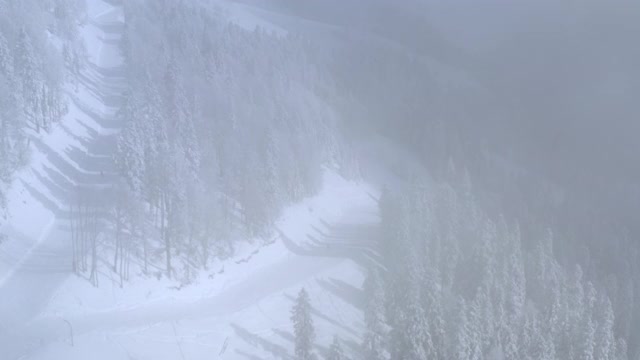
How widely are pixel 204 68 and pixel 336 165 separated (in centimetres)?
1984

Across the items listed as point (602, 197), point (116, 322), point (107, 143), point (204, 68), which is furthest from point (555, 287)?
point (602, 197)

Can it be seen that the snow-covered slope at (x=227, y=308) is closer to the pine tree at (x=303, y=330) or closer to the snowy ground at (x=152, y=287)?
the snowy ground at (x=152, y=287)

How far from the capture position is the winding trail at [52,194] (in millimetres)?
47156

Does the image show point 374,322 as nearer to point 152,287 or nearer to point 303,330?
point 303,330

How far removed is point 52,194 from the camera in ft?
195

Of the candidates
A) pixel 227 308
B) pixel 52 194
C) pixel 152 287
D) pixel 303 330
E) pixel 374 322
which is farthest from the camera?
pixel 52 194

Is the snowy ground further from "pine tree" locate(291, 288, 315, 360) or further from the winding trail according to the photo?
"pine tree" locate(291, 288, 315, 360)

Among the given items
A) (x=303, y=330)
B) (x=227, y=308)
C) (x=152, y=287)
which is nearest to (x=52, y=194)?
(x=152, y=287)

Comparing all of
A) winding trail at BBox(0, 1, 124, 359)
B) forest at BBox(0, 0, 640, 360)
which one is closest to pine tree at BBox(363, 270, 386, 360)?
forest at BBox(0, 0, 640, 360)

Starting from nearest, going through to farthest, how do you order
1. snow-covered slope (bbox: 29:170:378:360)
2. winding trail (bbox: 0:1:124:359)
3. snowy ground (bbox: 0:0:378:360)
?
1. snow-covered slope (bbox: 29:170:378:360)
2. snowy ground (bbox: 0:0:378:360)
3. winding trail (bbox: 0:1:124:359)

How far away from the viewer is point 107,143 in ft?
223

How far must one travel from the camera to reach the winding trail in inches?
1857

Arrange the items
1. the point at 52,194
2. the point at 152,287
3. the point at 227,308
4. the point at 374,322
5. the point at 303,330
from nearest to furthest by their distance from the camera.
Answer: the point at 303,330, the point at 374,322, the point at 227,308, the point at 152,287, the point at 52,194

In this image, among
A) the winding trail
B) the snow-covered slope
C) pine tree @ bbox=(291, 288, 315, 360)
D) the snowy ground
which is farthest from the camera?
the winding trail
